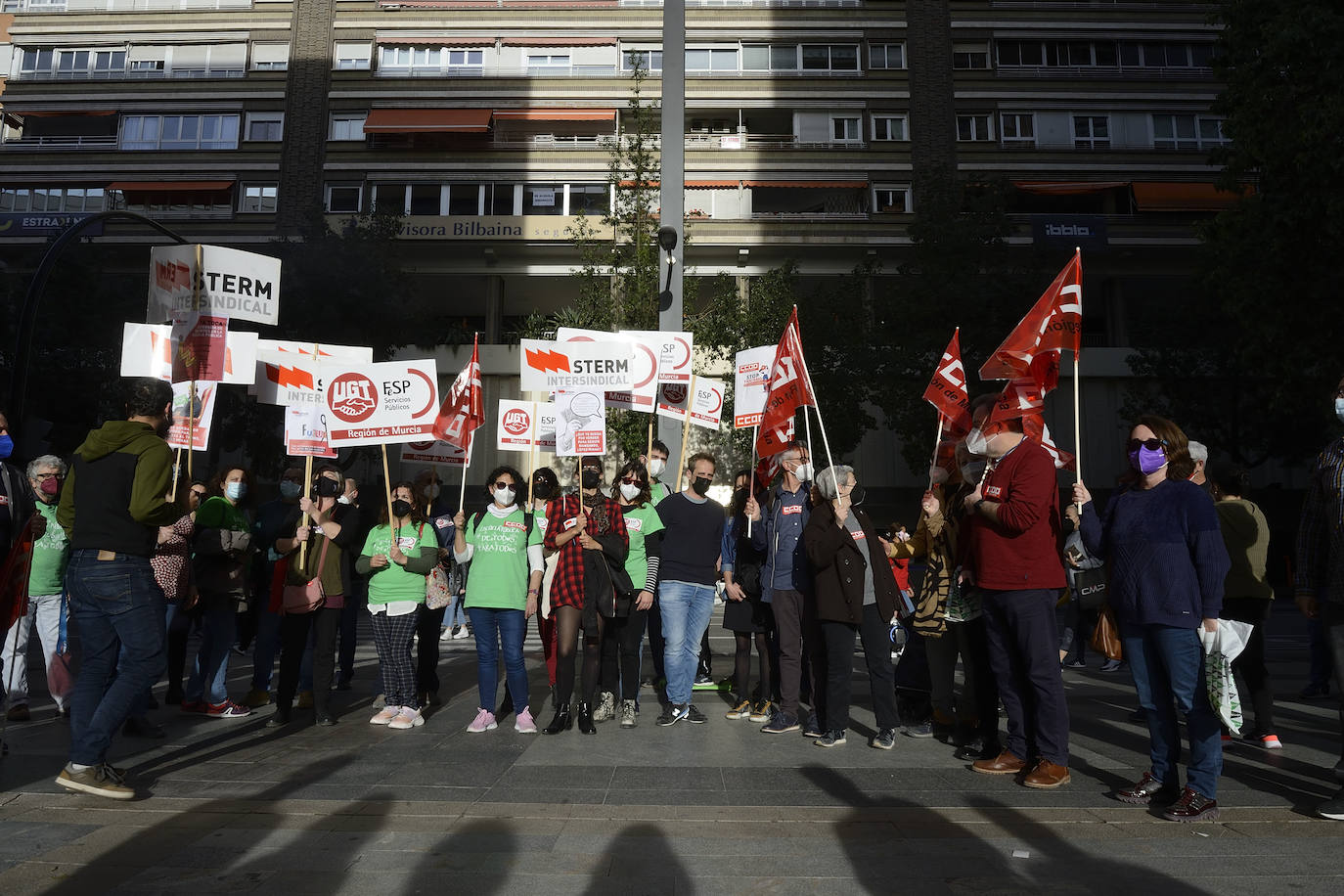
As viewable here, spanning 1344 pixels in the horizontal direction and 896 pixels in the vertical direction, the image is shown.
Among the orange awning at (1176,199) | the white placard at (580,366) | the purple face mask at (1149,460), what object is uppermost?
the orange awning at (1176,199)

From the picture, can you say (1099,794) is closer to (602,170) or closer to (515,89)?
(602,170)

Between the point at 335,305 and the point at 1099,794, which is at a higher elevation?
the point at 335,305

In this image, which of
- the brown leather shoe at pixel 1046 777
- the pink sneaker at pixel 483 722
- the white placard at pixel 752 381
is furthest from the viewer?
the white placard at pixel 752 381

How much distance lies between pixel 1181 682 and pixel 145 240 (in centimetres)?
3715

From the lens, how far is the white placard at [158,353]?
406 inches

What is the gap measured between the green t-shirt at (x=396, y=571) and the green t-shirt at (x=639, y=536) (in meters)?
1.55

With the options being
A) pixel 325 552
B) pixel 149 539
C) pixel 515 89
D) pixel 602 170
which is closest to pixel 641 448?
pixel 325 552

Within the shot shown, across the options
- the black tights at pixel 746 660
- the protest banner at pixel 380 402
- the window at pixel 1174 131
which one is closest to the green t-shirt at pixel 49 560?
the protest banner at pixel 380 402

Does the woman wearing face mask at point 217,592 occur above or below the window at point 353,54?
below

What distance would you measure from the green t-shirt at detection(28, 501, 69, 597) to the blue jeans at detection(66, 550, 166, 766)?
8.97ft

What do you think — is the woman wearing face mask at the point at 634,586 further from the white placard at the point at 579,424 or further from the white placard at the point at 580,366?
the white placard at the point at 580,366

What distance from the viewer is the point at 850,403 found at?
26578 mm

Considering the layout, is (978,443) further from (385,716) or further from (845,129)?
(845,129)

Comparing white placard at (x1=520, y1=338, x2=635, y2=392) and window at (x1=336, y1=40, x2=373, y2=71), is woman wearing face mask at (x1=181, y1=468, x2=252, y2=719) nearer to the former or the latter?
white placard at (x1=520, y1=338, x2=635, y2=392)
